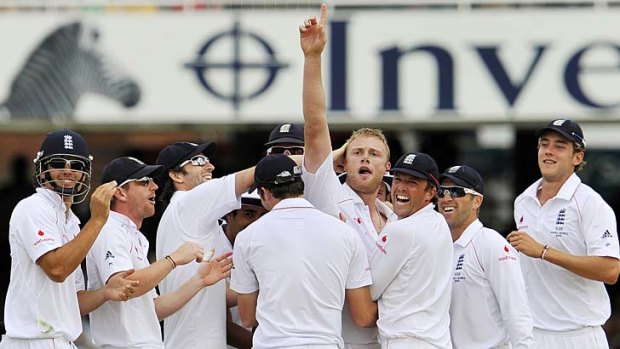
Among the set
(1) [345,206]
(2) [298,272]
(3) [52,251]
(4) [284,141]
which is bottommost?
(2) [298,272]

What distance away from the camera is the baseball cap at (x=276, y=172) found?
6.39 m

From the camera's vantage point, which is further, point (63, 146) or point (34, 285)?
point (63, 146)

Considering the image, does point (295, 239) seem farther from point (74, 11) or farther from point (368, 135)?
point (74, 11)

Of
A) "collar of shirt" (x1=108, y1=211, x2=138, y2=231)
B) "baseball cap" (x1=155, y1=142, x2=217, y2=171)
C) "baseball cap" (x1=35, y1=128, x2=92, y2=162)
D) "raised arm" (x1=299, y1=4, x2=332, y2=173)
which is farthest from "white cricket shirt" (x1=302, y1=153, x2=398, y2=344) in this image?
"baseball cap" (x1=35, y1=128, x2=92, y2=162)

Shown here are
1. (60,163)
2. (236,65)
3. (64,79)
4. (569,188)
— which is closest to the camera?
(60,163)

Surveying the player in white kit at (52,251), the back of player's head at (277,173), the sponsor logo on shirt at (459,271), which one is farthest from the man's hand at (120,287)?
the sponsor logo on shirt at (459,271)

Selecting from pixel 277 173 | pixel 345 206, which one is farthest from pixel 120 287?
pixel 345 206

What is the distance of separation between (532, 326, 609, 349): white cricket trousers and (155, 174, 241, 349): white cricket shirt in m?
1.95

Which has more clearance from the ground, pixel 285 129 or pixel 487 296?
pixel 285 129

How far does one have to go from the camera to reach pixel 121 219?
680 cm

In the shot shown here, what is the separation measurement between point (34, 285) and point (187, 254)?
2.56 ft

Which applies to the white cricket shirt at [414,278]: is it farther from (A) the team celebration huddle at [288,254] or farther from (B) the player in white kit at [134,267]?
(B) the player in white kit at [134,267]

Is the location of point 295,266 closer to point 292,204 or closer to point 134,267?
point 292,204

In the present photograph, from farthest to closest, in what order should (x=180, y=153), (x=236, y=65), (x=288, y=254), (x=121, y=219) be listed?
(x=236, y=65) < (x=180, y=153) < (x=121, y=219) < (x=288, y=254)
